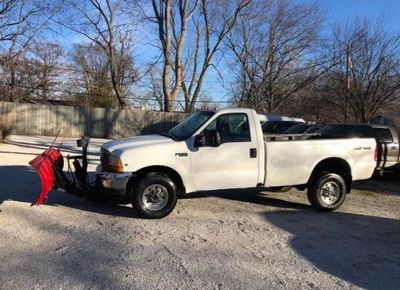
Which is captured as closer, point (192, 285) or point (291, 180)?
point (192, 285)

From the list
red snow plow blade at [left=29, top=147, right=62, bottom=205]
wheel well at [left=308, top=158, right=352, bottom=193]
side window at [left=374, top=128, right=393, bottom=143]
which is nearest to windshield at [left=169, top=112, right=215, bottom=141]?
red snow plow blade at [left=29, top=147, right=62, bottom=205]

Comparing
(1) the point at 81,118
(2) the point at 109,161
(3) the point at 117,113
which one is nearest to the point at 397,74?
(3) the point at 117,113

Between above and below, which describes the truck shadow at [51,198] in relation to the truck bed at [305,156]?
below

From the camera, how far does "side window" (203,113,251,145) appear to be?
803cm

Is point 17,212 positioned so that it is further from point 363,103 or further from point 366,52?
point 366,52

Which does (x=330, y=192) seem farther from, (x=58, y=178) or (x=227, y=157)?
(x=58, y=178)

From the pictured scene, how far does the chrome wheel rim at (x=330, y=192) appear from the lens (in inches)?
343

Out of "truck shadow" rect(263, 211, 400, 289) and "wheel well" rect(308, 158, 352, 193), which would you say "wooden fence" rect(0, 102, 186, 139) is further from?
"truck shadow" rect(263, 211, 400, 289)

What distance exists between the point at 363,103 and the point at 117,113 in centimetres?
1599

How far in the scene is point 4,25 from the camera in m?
26.4

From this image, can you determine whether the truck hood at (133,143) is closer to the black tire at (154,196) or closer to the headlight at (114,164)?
the headlight at (114,164)

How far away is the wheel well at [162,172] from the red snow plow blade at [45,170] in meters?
1.28

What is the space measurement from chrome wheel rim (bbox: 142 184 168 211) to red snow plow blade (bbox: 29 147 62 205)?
155cm

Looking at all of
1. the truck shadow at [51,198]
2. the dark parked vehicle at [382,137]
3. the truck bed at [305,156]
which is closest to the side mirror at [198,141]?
the truck bed at [305,156]
